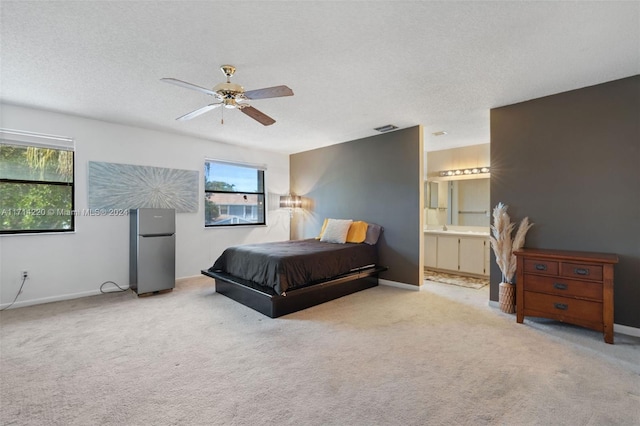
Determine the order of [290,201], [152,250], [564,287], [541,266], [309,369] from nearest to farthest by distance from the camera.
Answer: [309,369], [564,287], [541,266], [152,250], [290,201]

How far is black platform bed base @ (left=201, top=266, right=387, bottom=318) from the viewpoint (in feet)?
10.8

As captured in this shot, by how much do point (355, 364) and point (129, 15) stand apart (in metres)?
2.94

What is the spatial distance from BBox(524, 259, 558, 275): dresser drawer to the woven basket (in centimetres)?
45

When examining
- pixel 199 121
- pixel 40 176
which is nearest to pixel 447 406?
pixel 199 121

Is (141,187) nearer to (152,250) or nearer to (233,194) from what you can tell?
(152,250)

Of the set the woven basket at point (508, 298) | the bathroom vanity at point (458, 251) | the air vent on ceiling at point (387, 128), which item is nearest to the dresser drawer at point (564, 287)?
the woven basket at point (508, 298)

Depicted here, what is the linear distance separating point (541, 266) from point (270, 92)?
121 inches

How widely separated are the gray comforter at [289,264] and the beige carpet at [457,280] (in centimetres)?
145

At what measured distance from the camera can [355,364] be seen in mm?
2248

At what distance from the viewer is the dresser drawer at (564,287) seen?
2.65 meters

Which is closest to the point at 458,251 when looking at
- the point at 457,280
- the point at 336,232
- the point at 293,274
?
the point at 457,280

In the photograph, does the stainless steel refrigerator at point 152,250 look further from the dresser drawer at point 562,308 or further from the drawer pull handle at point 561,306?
the drawer pull handle at point 561,306


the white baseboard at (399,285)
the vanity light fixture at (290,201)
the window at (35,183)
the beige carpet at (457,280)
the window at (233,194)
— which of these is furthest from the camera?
the vanity light fixture at (290,201)

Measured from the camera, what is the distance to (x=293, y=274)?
3.38 metres
